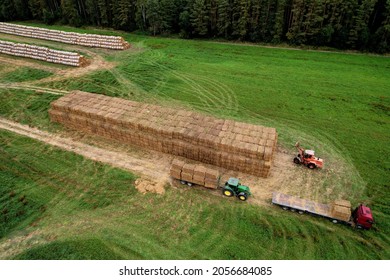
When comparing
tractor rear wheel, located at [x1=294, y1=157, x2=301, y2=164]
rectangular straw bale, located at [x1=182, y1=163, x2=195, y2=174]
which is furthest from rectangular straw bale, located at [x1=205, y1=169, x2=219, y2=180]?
tractor rear wheel, located at [x1=294, y1=157, x2=301, y2=164]

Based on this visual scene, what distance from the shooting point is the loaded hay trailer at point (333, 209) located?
17.1m

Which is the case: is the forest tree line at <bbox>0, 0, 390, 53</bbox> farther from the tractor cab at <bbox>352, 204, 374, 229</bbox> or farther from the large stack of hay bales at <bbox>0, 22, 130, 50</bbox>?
the tractor cab at <bbox>352, 204, 374, 229</bbox>

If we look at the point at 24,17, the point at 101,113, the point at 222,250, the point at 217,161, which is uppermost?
the point at 24,17

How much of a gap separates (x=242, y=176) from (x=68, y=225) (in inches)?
479

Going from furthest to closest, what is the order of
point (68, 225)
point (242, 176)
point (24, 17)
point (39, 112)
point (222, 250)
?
point (24, 17)
point (39, 112)
point (242, 176)
point (68, 225)
point (222, 250)

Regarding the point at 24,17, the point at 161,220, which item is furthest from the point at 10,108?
the point at 24,17

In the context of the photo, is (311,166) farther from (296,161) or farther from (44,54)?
(44,54)

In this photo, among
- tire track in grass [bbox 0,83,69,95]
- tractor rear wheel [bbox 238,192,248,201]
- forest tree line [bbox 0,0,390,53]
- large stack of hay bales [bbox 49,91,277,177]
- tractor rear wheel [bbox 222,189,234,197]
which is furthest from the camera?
forest tree line [bbox 0,0,390,53]

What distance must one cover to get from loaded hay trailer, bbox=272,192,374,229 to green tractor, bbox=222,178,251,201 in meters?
1.86

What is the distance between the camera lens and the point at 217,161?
2198cm

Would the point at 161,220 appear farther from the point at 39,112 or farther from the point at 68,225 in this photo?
the point at 39,112

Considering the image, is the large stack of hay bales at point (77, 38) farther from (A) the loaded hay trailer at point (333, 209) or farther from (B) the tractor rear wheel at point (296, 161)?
(A) the loaded hay trailer at point (333, 209)

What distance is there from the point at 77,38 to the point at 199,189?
38148 mm

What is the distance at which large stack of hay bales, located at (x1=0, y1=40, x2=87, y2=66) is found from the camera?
3878 cm
